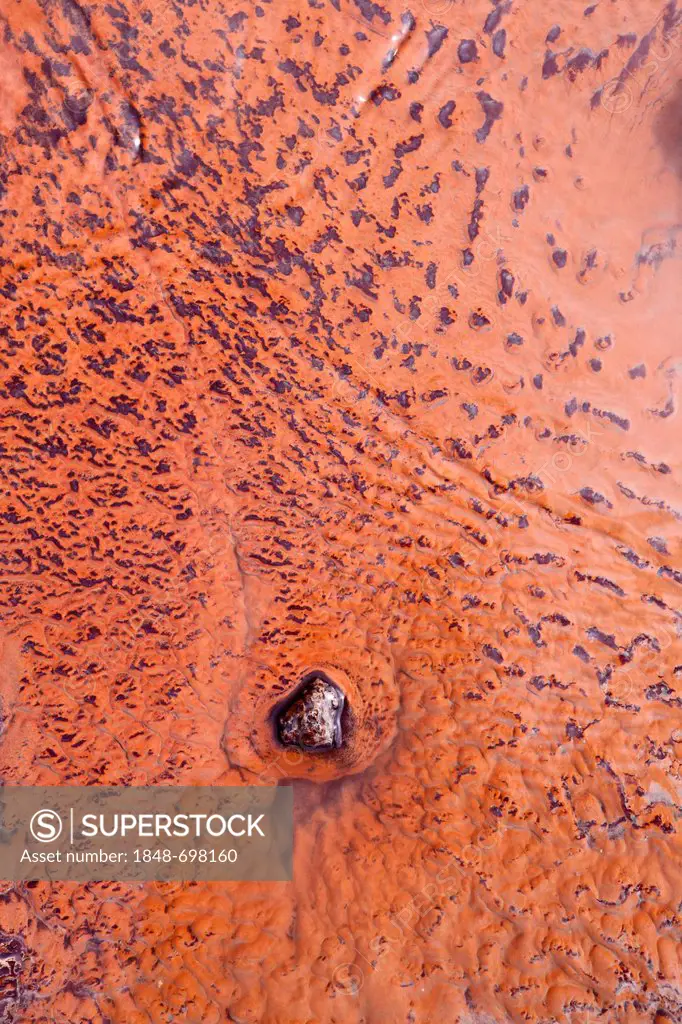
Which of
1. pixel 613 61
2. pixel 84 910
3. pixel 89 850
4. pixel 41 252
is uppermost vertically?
pixel 613 61

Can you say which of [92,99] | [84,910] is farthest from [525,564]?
[92,99]

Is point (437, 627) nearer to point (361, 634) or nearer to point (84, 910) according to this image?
point (361, 634)

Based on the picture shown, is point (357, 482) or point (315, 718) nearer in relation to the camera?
point (315, 718)

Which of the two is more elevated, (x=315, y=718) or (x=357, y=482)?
(x=357, y=482)
